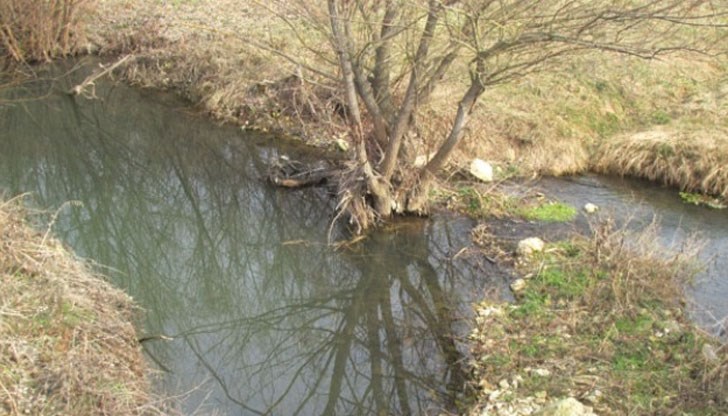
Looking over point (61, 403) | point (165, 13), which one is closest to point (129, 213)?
point (61, 403)

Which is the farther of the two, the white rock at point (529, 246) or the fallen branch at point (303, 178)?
the fallen branch at point (303, 178)

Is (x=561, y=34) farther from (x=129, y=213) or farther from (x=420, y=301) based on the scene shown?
(x=129, y=213)

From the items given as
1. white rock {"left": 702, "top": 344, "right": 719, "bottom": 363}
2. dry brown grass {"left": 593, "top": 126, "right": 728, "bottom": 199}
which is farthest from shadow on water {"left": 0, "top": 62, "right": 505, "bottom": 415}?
dry brown grass {"left": 593, "top": 126, "right": 728, "bottom": 199}

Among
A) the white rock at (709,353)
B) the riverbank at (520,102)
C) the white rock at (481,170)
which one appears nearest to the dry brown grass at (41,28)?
the riverbank at (520,102)

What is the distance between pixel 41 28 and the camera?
13.9m

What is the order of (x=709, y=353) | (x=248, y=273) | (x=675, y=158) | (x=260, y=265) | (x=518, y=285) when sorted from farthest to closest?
(x=675, y=158) → (x=260, y=265) → (x=248, y=273) → (x=518, y=285) → (x=709, y=353)

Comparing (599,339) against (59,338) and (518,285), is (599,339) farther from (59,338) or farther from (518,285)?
(59,338)

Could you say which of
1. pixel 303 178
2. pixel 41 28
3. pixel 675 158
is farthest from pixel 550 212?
pixel 41 28

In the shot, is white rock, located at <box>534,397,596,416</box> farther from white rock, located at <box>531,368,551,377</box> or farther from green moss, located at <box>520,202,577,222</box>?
green moss, located at <box>520,202,577,222</box>

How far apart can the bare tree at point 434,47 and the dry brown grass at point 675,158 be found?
2.30 m

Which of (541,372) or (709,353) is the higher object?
(709,353)

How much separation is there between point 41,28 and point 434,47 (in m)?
9.64

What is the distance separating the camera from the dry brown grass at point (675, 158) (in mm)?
9984

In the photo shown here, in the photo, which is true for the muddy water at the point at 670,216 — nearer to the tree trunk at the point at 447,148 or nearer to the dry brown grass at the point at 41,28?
the tree trunk at the point at 447,148
